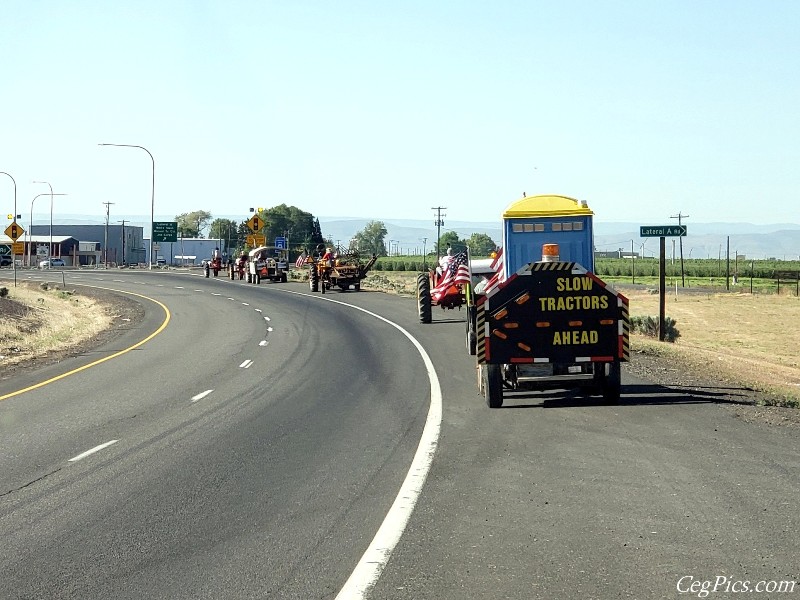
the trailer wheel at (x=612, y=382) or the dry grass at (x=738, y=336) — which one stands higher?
the trailer wheel at (x=612, y=382)

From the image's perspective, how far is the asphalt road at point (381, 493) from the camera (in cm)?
703

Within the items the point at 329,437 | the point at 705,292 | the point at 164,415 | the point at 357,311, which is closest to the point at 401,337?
the point at 357,311

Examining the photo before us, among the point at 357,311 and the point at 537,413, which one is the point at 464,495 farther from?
the point at 357,311

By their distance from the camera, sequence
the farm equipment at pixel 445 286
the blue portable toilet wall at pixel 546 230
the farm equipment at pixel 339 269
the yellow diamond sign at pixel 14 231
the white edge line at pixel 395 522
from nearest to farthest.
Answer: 1. the white edge line at pixel 395 522
2. the blue portable toilet wall at pixel 546 230
3. the farm equipment at pixel 445 286
4. the yellow diamond sign at pixel 14 231
5. the farm equipment at pixel 339 269

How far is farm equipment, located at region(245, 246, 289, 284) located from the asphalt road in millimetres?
50725

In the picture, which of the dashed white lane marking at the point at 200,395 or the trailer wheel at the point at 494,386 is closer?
the trailer wheel at the point at 494,386

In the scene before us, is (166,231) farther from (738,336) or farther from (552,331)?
(552,331)

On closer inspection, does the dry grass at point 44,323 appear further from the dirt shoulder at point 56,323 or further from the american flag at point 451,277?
the american flag at point 451,277

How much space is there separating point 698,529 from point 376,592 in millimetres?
2924

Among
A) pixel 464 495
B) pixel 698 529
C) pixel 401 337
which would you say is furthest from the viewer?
pixel 401 337

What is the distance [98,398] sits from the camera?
18.1 meters

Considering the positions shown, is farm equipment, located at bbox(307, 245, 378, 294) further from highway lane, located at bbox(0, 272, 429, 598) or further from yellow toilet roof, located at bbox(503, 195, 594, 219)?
yellow toilet roof, located at bbox(503, 195, 594, 219)

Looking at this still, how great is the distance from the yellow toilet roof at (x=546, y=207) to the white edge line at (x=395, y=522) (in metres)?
6.51

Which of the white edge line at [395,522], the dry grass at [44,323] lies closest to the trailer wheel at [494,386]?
the white edge line at [395,522]
